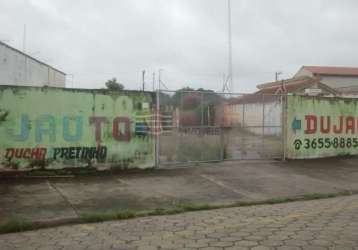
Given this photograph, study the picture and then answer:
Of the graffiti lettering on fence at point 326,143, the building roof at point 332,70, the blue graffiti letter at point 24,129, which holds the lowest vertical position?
the graffiti lettering on fence at point 326,143

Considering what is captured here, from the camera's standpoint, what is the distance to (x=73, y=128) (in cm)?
1230

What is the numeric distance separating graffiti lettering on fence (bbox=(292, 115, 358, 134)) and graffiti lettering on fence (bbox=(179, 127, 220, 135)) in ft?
10.4

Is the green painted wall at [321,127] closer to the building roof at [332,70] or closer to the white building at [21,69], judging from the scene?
the white building at [21,69]

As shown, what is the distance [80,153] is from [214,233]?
6639 mm

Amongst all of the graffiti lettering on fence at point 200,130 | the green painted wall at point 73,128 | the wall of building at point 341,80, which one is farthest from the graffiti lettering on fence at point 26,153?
the wall of building at point 341,80

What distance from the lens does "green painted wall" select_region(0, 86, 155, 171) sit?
1168 centimetres

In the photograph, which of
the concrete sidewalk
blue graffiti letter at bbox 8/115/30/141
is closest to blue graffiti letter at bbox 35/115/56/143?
blue graffiti letter at bbox 8/115/30/141

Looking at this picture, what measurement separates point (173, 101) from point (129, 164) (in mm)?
2253

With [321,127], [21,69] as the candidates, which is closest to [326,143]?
[321,127]

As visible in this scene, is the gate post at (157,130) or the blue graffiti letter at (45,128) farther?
the gate post at (157,130)

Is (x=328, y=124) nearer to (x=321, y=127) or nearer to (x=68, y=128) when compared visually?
(x=321, y=127)

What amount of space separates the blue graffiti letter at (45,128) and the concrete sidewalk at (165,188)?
121 cm

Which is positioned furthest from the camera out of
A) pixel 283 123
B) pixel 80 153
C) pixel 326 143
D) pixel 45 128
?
pixel 326 143

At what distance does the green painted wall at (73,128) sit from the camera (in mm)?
11680
